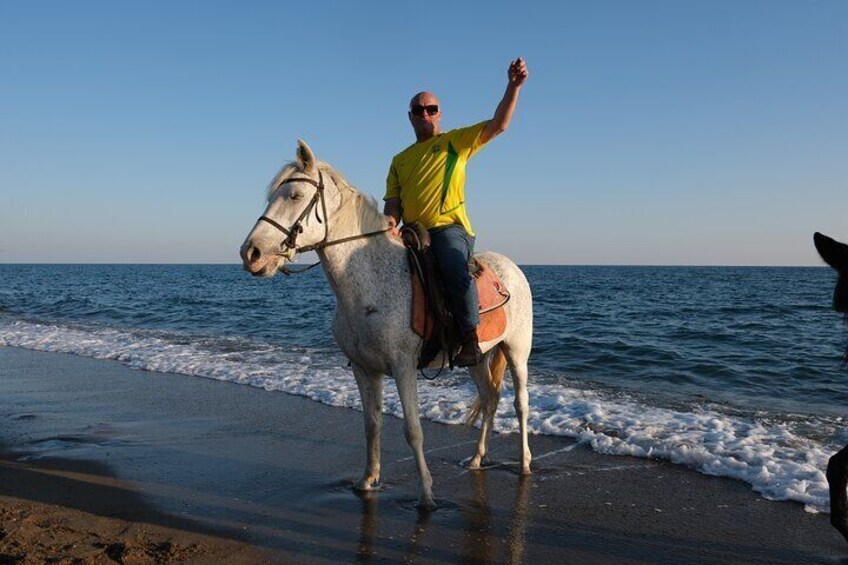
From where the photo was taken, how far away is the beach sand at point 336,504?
A: 4043mm

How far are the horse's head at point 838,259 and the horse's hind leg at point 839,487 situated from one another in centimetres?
96

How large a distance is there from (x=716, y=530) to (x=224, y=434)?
18.1 feet

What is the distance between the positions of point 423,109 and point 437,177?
2.10 ft

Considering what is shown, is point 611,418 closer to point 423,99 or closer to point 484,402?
point 484,402

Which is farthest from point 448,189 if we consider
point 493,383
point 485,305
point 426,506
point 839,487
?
point 839,487

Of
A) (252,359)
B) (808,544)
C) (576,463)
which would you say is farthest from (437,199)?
(252,359)

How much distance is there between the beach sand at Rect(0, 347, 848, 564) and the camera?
4.04 meters

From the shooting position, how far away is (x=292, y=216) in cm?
405

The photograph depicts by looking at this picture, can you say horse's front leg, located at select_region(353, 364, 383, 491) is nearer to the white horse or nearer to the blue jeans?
the white horse

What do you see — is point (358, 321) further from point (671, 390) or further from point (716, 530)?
point (671, 390)

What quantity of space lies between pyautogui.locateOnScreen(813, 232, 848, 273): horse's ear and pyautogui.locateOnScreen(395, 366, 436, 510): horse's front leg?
2.94 meters

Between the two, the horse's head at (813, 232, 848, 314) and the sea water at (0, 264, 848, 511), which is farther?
the sea water at (0, 264, 848, 511)

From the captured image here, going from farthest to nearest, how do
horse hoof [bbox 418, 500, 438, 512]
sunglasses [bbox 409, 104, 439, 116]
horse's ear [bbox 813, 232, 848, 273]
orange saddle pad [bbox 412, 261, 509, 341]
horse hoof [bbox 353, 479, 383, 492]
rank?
horse hoof [bbox 353, 479, 383, 492], sunglasses [bbox 409, 104, 439, 116], horse hoof [bbox 418, 500, 438, 512], orange saddle pad [bbox 412, 261, 509, 341], horse's ear [bbox 813, 232, 848, 273]

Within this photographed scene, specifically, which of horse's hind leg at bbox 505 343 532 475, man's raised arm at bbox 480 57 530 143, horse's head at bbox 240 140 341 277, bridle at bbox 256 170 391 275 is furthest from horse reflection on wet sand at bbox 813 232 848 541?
horse's head at bbox 240 140 341 277
